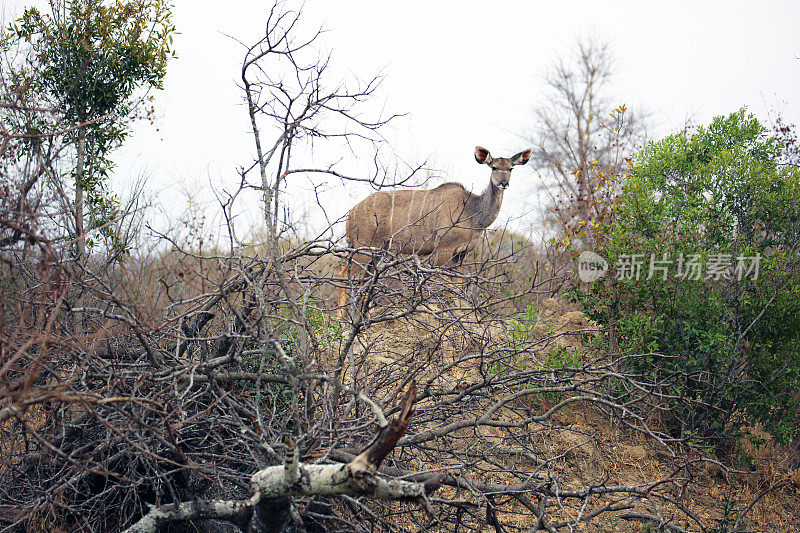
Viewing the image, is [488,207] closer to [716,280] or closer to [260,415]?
[716,280]

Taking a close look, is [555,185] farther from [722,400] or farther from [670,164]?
[722,400]

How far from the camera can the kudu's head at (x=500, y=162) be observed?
9.09 metres

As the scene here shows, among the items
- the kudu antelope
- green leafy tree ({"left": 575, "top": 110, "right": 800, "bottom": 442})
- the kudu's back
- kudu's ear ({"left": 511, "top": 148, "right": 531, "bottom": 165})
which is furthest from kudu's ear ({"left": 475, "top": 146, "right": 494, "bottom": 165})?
green leafy tree ({"left": 575, "top": 110, "right": 800, "bottom": 442})

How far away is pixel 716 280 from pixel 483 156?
3620 millimetres

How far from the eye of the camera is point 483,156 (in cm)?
920

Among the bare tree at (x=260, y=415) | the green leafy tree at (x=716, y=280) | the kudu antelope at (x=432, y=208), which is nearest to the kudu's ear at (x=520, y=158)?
the kudu antelope at (x=432, y=208)

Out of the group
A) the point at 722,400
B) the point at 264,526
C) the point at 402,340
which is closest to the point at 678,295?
the point at 722,400

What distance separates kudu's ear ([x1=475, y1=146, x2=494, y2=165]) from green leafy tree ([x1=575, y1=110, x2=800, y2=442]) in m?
2.25

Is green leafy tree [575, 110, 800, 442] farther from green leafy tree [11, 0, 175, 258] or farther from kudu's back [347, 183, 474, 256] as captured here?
green leafy tree [11, 0, 175, 258]

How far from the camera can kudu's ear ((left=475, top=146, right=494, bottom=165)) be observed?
908cm

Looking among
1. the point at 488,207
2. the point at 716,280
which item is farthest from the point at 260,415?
the point at 488,207

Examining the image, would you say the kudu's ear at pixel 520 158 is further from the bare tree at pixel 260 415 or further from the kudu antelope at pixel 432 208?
the bare tree at pixel 260 415

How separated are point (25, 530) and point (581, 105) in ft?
56.6

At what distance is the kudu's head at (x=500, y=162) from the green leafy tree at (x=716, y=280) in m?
2.02
